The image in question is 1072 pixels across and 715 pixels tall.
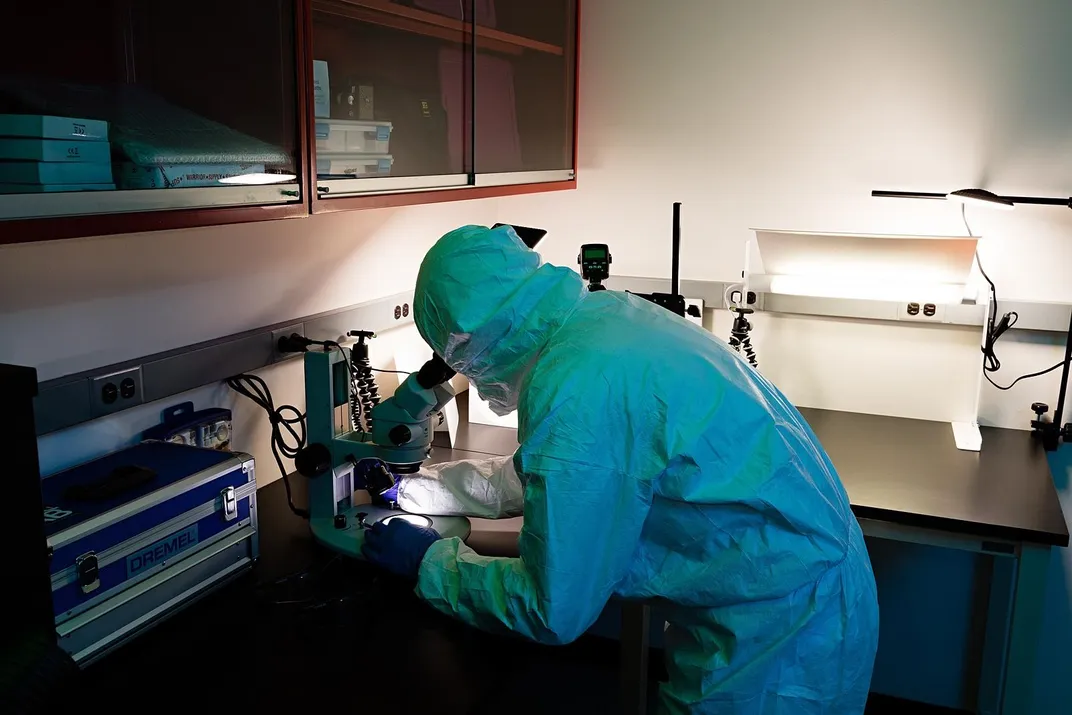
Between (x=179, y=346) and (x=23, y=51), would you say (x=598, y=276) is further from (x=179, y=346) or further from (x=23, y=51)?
(x=23, y=51)

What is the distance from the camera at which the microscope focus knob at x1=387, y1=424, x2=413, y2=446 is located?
62.3 inches

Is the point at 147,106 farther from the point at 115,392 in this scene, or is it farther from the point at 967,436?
the point at 967,436

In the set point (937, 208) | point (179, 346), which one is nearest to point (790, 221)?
point (937, 208)

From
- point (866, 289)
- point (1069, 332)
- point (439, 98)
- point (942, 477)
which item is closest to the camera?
point (439, 98)

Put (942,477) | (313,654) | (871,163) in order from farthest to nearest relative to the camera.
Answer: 1. (871,163)
2. (942,477)
3. (313,654)

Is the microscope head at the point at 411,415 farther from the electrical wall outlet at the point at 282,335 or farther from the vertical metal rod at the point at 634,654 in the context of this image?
the vertical metal rod at the point at 634,654

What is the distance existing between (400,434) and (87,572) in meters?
0.54

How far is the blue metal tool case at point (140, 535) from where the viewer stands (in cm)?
126

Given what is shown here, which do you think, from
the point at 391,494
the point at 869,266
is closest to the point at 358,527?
the point at 391,494

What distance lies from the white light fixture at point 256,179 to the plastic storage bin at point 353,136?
103mm

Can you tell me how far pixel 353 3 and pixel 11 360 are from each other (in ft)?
2.70

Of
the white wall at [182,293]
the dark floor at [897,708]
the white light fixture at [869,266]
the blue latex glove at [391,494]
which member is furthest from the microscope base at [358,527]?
the dark floor at [897,708]

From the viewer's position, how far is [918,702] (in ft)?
8.05

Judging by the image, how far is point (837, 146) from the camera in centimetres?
254
